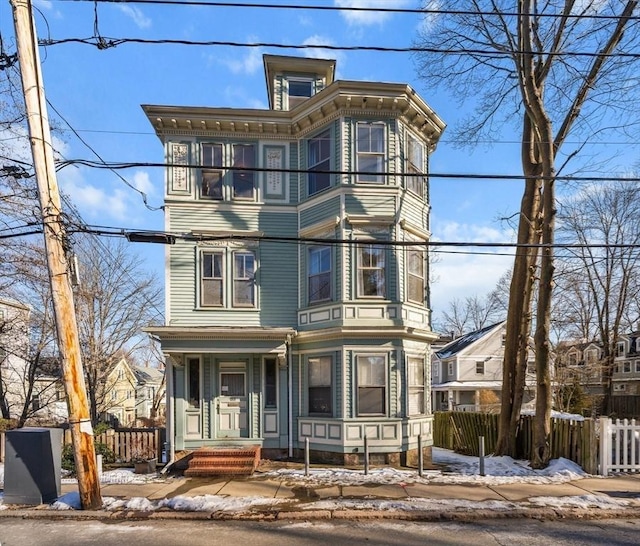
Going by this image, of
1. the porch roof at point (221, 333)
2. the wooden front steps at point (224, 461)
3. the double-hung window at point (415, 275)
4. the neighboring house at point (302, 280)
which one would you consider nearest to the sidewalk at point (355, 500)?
the wooden front steps at point (224, 461)

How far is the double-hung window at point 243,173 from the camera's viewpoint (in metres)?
13.2

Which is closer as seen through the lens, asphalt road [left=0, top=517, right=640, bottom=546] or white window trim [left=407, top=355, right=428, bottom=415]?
asphalt road [left=0, top=517, right=640, bottom=546]

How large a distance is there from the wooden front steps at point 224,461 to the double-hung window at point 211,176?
7040 mm

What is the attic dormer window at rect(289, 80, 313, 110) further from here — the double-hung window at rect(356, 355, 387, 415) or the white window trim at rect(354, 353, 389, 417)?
the double-hung window at rect(356, 355, 387, 415)

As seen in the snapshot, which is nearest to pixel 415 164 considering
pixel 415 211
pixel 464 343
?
pixel 415 211

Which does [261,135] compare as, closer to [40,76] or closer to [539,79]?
[40,76]

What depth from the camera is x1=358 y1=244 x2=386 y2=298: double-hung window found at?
12008 millimetres

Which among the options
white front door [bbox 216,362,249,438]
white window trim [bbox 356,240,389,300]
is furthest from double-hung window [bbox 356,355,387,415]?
white front door [bbox 216,362,249,438]

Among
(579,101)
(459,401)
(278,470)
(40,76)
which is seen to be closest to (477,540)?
(278,470)

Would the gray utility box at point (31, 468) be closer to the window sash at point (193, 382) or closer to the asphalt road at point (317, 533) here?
the asphalt road at point (317, 533)

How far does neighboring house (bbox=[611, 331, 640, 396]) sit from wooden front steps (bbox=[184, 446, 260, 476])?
48.7 metres

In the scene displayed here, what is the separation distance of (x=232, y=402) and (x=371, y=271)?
5.31 metres

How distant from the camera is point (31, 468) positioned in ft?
25.4

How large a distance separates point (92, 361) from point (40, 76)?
17.4 metres
